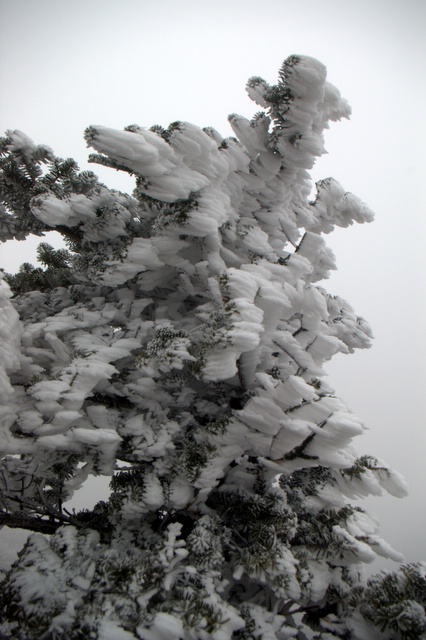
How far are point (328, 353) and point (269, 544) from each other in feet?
3.53

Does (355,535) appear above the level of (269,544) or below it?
above

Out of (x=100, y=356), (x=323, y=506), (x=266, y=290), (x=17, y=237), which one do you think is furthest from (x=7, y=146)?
(x=323, y=506)

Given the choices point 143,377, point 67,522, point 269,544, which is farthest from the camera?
point 67,522

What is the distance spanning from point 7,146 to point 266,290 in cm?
196

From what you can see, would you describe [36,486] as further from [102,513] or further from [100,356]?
[100,356]

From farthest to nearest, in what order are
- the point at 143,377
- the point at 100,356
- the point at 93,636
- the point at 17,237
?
the point at 17,237
the point at 143,377
the point at 100,356
the point at 93,636

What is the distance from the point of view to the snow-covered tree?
6.18ft

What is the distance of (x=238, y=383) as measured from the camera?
256 cm

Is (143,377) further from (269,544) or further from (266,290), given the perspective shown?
(269,544)

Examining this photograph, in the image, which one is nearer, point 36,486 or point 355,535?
point 355,535

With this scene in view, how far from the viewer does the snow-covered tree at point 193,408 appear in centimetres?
188

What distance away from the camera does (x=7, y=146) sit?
2697mm

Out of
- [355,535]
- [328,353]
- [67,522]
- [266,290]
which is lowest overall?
[67,522]

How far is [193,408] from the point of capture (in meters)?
2.62
